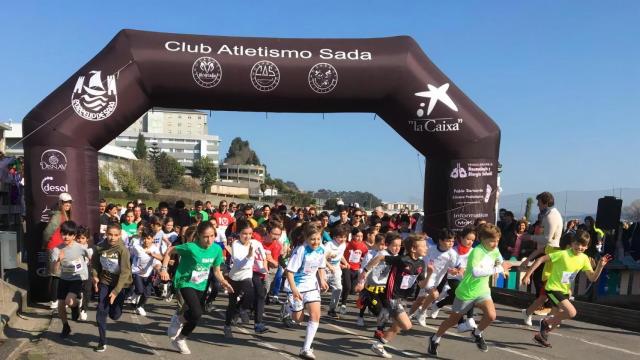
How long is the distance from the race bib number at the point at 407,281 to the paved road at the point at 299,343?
0.86m

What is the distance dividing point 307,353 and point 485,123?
616cm

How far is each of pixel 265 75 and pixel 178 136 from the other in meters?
140

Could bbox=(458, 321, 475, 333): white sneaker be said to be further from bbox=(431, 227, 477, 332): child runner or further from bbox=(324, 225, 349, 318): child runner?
bbox=(324, 225, 349, 318): child runner

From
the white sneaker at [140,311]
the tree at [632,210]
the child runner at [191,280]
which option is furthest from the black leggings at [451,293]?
the tree at [632,210]

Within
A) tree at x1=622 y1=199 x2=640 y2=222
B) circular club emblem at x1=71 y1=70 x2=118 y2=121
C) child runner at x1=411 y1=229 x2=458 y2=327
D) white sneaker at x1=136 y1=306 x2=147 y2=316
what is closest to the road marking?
white sneaker at x1=136 y1=306 x2=147 y2=316

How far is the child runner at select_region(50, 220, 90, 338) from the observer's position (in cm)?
753

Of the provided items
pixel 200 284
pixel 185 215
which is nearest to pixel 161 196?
pixel 185 215

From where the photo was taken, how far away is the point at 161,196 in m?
80.8

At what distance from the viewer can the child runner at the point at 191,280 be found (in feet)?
22.1

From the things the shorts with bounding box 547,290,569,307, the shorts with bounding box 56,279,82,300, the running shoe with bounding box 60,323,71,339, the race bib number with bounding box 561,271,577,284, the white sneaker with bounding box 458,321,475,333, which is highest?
the race bib number with bounding box 561,271,577,284

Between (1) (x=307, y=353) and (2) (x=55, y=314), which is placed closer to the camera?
(1) (x=307, y=353)

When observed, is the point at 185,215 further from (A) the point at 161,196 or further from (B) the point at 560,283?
(A) the point at 161,196

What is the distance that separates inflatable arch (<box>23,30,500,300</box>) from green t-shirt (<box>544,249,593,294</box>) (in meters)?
3.14

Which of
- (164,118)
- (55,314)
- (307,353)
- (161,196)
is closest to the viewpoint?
(307,353)
